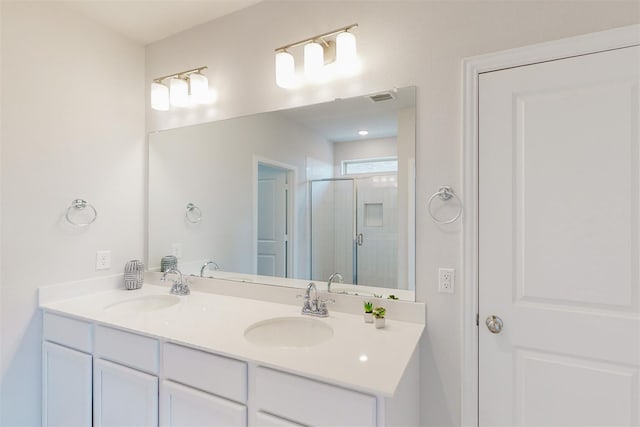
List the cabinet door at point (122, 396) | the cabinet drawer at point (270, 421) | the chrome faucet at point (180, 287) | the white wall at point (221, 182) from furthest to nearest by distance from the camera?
the chrome faucet at point (180, 287), the white wall at point (221, 182), the cabinet door at point (122, 396), the cabinet drawer at point (270, 421)

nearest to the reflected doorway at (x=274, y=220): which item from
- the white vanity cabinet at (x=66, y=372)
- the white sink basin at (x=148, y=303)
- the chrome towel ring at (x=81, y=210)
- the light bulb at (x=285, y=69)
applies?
the light bulb at (x=285, y=69)

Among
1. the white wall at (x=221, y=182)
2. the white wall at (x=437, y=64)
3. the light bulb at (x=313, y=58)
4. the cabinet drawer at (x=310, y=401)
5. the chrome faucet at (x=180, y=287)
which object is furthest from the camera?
the chrome faucet at (x=180, y=287)

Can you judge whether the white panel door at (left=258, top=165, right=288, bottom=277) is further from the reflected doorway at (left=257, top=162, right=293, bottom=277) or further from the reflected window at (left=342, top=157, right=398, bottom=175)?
the reflected window at (left=342, top=157, right=398, bottom=175)

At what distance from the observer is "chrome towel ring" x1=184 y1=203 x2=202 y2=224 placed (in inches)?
84.7

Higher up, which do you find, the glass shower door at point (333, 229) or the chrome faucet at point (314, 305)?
the glass shower door at point (333, 229)

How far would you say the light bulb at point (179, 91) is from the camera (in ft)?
6.82

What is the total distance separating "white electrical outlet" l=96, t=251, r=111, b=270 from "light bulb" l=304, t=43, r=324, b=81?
1.67 m

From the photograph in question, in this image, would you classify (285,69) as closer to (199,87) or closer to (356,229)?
(199,87)

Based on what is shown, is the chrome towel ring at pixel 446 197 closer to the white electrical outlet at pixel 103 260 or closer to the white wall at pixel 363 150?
the white wall at pixel 363 150

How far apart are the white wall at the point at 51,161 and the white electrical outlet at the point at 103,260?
34 mm

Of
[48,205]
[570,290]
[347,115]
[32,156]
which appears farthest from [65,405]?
[570,290]

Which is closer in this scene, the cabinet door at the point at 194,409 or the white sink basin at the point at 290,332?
the cabinet door at the point at 194,409

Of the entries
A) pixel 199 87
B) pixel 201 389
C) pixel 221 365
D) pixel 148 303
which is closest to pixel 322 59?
pixel 199 87

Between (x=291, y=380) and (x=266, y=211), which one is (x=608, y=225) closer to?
(x=291, y=380)
